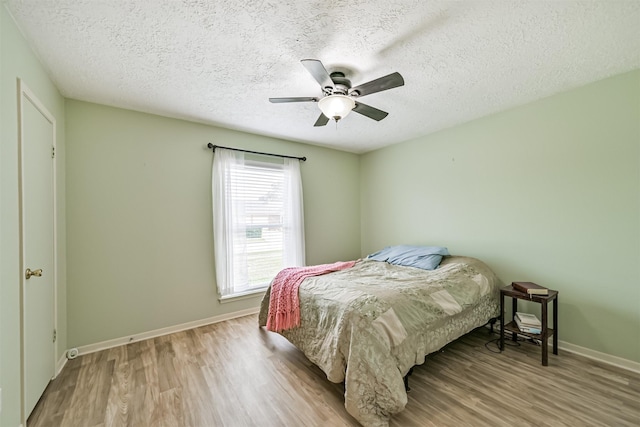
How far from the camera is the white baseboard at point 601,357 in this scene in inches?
83.2

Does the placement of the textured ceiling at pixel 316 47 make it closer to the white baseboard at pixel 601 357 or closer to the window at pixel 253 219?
the window at pixel 253 219

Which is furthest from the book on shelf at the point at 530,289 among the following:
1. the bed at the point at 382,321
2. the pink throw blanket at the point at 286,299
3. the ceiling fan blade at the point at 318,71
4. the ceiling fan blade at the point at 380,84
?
the ceiling fan blade at the point at 318,71

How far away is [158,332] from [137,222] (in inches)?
48.7

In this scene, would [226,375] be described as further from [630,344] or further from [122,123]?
[630,344]

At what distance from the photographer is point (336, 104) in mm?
1947

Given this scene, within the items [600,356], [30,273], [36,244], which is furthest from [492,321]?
[36,244]

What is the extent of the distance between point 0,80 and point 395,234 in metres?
4.13

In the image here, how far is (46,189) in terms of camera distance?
78.6 inches

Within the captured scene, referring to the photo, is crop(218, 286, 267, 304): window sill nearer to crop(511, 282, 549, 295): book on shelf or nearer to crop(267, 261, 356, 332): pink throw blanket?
crop(267, 261, 356, 332): pink throw blanket

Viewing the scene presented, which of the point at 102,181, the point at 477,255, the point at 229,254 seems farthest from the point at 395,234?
the point at 102,181

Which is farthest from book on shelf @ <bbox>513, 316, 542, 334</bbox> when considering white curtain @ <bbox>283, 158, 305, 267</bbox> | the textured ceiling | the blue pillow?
white curtain @ <bbox>283, 158, 305, 267</bbox>

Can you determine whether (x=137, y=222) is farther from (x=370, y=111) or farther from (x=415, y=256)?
(x=415, y=256)

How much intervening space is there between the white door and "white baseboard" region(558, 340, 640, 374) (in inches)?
167

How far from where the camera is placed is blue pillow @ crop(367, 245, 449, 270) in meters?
2.93
